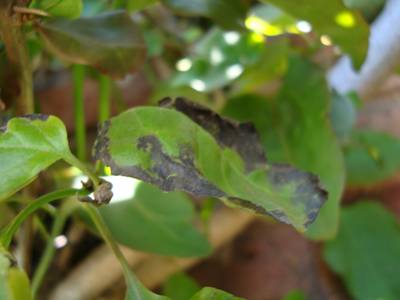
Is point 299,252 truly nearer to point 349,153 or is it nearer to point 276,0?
point 349,153

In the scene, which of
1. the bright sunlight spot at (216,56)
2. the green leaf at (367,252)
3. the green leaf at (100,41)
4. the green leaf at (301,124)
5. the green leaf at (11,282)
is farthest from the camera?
the green leaf at (367,252)

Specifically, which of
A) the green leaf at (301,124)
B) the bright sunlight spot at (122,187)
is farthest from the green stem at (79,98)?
the green leaf at (301,124)

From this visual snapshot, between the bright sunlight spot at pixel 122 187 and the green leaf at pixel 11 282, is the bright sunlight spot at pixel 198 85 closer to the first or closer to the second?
the bright sunlight spot at pixel 122 187

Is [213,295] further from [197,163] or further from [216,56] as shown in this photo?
[216,56]

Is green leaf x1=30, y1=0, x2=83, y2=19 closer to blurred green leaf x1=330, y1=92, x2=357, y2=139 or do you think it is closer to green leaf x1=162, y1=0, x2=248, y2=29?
green leaf x1=162, y1=0, x2=248, y2=29

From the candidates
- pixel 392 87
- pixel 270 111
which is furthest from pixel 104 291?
pixel 392 87
